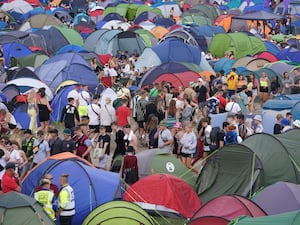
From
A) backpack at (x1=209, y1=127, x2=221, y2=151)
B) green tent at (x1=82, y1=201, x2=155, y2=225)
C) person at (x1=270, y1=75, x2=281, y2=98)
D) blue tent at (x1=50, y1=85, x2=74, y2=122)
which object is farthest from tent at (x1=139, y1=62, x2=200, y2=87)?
green tent at (x1=82, y1=201, x2=155, y2=225)

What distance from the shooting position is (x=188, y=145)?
16.4 metres

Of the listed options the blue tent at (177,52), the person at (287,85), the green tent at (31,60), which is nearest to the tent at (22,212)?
the person at (287,85)

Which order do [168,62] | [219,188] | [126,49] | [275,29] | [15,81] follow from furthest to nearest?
[275,29], [126,49], [168,62], [15,81], [219,188]

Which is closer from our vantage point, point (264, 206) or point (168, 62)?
point (264, 206)

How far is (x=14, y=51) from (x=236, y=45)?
937 cm

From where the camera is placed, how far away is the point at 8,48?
92.3 feet

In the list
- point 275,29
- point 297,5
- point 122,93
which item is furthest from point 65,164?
point 297,5

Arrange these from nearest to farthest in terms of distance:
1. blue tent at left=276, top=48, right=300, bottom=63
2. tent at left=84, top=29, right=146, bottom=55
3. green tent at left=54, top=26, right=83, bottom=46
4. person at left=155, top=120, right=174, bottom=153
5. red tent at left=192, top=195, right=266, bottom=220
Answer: red tent at left=192, top=195, right=266, bottom=220
person at left=155, top=120, right=174, bottom=153
blue tent at left=276, top=48, right=300, bottom=63
tent at left=84, top=29, right=146, bottom=55
green tent at left=54, top=26, right=83, bottom=46

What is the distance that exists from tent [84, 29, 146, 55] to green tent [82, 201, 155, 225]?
18.3 metres

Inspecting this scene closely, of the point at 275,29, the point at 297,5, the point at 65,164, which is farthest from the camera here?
the point at 297,5

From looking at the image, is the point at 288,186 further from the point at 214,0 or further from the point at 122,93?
the point at 214,0

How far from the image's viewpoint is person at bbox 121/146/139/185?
48.4ft

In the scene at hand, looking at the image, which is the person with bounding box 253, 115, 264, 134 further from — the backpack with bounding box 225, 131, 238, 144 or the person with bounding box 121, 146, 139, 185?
the person with bounding box 121, 146, 139, 185

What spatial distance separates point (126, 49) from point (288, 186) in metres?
18.3
